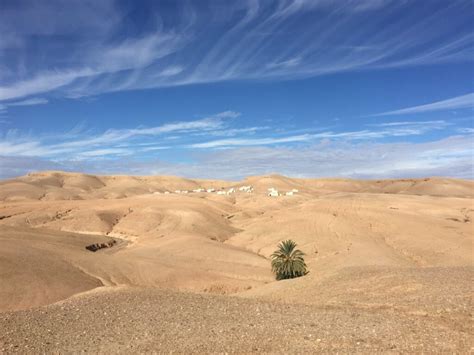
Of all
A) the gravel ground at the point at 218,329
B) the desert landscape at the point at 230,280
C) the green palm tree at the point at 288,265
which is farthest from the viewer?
the green palm tree at the point at 288,265

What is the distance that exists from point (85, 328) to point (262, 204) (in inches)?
3183

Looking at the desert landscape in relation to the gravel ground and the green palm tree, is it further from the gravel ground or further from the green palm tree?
the green palm tree

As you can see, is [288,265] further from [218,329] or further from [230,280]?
[218,329]

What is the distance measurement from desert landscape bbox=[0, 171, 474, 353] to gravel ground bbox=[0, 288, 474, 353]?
5 cm

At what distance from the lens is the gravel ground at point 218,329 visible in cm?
1241

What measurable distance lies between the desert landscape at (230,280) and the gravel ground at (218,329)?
54 millimetres

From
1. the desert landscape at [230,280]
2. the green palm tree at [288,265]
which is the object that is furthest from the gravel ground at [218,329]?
the green palm tree at [288,265]

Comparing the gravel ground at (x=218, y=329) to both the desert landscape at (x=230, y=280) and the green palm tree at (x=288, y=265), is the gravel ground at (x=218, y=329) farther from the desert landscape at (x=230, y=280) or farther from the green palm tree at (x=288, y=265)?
the green palm tree at (x=288, y=265)

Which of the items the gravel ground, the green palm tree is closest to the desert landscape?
the gravel ground

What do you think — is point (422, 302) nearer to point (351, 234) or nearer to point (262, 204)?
point (351, 234)

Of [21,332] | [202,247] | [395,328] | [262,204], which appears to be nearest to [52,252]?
[202,247]

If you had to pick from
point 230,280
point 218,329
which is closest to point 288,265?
point 230,280

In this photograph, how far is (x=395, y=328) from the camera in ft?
44.1

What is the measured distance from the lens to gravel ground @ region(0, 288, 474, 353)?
1241cm
